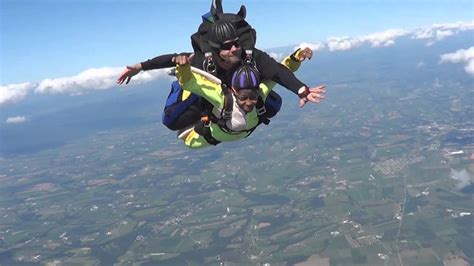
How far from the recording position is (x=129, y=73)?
5.35 m

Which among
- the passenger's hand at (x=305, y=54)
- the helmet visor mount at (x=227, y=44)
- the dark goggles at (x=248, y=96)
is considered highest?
the helmet visor mount at (x=227, y=44)

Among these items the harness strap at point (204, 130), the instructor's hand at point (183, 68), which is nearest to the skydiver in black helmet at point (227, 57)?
the instructor's hand at point (183, 68)

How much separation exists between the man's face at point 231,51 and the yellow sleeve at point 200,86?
0.35m

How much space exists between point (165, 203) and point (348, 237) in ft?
131

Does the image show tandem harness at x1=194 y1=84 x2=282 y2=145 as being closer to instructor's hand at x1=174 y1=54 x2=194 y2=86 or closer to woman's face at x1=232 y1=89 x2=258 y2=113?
woman's face at x1=232 y1=89 x2=258 y2=113

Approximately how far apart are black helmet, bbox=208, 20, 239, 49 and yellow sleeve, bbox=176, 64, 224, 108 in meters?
Result: 0.45

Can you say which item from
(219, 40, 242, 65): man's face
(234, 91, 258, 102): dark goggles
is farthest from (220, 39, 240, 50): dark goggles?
(234, 91, 258, 102): dark goggles

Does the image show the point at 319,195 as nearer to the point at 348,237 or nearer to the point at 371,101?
the point at 348,237

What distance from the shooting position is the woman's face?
5148mm

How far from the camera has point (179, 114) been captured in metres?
6.11

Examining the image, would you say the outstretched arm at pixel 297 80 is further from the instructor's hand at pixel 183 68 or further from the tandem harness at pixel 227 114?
the instructor's hand at pixel 183 68

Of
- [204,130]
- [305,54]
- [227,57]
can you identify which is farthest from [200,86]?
[305,54]

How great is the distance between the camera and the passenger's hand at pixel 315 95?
4609mm

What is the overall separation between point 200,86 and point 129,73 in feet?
3.07
